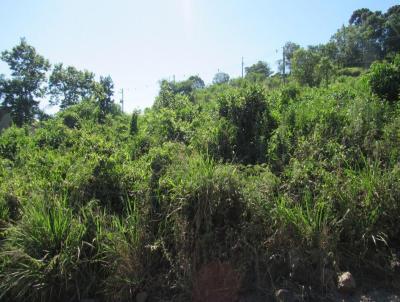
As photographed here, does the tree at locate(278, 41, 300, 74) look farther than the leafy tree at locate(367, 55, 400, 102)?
Yes

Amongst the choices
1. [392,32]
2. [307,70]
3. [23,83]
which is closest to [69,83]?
[23,83]

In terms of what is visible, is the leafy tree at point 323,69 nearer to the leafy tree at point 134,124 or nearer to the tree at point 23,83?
the leafy tree at point 134,124

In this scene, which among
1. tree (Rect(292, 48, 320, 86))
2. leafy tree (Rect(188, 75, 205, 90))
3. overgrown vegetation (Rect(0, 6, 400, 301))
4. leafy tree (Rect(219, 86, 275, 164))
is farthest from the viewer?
leafy tree (Rect(188, 75, 205, 90))

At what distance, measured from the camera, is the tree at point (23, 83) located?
31531 millimetres

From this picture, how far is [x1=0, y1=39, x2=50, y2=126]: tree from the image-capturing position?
31.5 metres

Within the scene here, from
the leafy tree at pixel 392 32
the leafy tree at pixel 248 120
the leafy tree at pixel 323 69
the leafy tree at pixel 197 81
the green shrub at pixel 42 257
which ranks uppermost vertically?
the leafy tree at pixel 392 32

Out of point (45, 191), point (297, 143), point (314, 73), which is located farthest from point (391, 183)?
point (314, 73)

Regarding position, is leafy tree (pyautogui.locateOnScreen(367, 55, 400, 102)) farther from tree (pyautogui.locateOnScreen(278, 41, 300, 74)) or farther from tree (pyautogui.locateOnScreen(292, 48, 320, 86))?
tree (pyautogui.locateOnScreen(278, 41, 300, 74))

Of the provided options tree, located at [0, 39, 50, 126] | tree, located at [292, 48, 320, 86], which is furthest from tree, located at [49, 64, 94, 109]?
tree, located at [292, 48, 320, 86]

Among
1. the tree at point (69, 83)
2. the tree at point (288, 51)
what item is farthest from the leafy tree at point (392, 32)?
the tree at point (69, 83)

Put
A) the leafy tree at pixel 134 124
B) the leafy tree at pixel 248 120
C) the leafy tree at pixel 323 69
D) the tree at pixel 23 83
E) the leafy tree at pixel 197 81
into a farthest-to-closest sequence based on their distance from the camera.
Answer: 1. the leafy tree at pixel 197 81
2. the tree at pixel 23 83
3. the leafy tree at pixel 323 69
4. the leafy tree at pixel 134 124
5. the leafy tree at pixel 248 120

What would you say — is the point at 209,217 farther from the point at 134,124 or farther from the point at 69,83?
the point at 69,83

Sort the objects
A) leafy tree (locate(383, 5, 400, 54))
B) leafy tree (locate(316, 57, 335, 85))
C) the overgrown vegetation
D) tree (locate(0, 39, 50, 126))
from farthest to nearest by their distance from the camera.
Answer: leafy tree (locate(383, 5, 400, 54)) → tree (locate(0, 39, 50, 126)) → leafy tree (locate(316, 57, 335, 85)) → the overgrown vegetation

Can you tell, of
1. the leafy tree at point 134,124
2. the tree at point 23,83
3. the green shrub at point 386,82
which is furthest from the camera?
the tree at point 23,83
